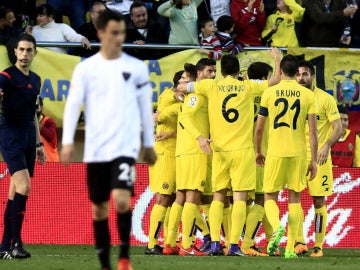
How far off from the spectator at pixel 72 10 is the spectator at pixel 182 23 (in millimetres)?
1595

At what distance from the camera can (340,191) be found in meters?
18.0

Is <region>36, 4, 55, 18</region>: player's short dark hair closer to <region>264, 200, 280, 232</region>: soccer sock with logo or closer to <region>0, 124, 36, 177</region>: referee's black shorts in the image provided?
<region>0, 124, 36, 177</region>: referee's black shorts

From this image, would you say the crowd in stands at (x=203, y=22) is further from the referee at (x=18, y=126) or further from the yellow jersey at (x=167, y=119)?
the referee at (x=18, y=126)

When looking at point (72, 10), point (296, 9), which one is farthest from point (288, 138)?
point (72, 10)

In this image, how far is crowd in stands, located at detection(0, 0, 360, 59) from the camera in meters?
19.2

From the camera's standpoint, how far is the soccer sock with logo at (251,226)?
15328mm

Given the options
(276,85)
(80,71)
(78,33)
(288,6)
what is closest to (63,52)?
(78,33)

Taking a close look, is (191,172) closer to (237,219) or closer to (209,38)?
(237,219)

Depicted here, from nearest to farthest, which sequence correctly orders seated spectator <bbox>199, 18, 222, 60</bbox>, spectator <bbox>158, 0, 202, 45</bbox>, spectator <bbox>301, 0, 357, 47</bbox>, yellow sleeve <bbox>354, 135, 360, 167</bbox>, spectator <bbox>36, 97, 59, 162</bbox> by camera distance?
spectator <bbox>36, 97, 59, 162</bbox>, yellow sleeve <bbox>354, 135, 360, 167</bbox>, seated spectator <bbox>199, 18, 222, 60</bbox>, spectator <bbox>158, 0, 202, 45</bbox>, spectator <bbox>301, 0, 357, 47</bbox>

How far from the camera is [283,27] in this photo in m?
20.2

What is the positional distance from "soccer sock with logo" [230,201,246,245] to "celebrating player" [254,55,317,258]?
33cm

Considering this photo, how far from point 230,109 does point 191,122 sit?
558 mm

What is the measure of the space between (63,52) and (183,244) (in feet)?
17.1

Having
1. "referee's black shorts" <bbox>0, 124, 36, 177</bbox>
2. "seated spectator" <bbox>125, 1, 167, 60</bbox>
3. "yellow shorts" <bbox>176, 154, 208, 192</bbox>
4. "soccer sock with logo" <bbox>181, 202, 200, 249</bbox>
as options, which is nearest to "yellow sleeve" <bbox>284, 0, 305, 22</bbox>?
"seated spectator" <bbox>125, 1, 167, 60</bbox>
